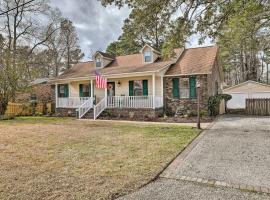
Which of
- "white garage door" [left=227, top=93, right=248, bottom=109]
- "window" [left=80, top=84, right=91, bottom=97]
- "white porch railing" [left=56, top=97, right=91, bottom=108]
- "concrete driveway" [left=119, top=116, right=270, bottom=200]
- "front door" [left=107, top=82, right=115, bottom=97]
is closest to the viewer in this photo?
"concrete driveway" [left=119, top=116, right=270, bottom=200]

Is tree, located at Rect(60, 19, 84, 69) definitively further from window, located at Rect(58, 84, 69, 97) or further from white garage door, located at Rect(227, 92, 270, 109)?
white garage door, located at Rect(227, 92, 270, 109)

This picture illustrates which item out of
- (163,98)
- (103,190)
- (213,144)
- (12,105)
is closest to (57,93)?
(12,105)

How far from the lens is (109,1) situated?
25.5ft

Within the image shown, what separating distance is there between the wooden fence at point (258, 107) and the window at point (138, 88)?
23.6ft

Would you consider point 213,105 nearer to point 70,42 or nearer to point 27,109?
point 27,109

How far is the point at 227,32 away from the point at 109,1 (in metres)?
7.87

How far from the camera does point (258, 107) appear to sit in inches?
606

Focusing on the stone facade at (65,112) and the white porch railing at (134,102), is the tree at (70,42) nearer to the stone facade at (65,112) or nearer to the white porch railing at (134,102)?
the stone facade at (65,112)

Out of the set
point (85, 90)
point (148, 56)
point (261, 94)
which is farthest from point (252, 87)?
point (85, 90)

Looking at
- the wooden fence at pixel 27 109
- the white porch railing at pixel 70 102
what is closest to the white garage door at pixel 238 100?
the white porch railing at pixel 70 102

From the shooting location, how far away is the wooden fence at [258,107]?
15.1 metres

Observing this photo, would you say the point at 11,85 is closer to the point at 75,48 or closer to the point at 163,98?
the point at 163,98

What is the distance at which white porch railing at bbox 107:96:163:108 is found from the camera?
15.4m

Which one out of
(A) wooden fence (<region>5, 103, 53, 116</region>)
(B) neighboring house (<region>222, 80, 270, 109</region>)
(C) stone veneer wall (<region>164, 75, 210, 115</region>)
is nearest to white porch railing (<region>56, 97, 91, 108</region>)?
(A) wooden fence (<region>5, 103, 53, 116</region>)
